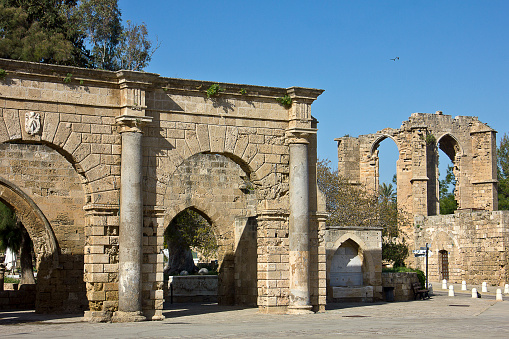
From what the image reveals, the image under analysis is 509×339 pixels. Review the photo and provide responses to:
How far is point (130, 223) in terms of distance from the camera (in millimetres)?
15250

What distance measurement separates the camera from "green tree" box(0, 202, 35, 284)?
24.8 metres

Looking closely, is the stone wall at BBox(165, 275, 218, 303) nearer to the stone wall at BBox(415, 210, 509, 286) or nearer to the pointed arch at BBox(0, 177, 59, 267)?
the pointed arch at BBox(0, 177, 59, 267)

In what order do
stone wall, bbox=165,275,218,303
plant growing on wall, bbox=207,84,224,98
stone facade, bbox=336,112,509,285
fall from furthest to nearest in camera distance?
stone facade, bbox=336,112,509,285, stone wall, bbox=165,275,218,303, plant growing on wall, bbox=207,84,224,98

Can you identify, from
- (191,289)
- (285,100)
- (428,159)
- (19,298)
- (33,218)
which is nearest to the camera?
(285,100)

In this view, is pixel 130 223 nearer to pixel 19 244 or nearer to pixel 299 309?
pixel 299 309

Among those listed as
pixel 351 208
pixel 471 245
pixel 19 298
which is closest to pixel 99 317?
pixel 19 298

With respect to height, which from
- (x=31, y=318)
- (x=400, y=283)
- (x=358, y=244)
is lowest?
(x=31, y=318)

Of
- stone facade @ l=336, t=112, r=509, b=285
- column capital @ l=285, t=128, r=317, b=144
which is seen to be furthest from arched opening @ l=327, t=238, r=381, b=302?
stone facade @ l=336, t=112, r=509, b=285

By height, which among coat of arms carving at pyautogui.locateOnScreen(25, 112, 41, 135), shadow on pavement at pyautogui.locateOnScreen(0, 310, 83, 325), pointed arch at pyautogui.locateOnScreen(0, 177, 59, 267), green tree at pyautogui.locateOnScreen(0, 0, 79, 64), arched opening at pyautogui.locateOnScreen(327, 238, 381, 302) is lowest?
shadow on pavement at pyautogui.locateOnScreen(0, 310, 83, 325)

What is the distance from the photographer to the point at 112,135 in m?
15.6

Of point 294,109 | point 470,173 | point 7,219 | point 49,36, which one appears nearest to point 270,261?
point 294,109

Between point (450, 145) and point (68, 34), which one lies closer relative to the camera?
point (68, 34)

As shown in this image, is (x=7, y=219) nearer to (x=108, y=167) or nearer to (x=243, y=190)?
(x=243, y=190)

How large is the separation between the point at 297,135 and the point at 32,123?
605 centimetres
